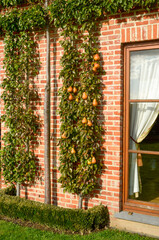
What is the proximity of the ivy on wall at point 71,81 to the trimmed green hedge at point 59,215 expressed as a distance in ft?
1.31

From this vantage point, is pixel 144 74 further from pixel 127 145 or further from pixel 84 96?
pixel 127 145

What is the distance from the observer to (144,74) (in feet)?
14.1

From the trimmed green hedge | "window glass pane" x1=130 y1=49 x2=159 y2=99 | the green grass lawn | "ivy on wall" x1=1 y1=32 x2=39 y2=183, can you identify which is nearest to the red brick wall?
"window glass pane" x1=130 y1=49 x2=159 y2=99

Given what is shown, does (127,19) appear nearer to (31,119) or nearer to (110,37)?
(110,37)

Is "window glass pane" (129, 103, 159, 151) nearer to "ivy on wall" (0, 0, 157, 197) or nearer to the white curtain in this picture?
the white curtain

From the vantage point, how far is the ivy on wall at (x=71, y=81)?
445cm

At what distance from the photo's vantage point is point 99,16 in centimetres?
436

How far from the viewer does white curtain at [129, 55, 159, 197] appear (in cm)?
423

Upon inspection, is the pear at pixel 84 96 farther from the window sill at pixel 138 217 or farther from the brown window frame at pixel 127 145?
the window sill at pixel 138 217

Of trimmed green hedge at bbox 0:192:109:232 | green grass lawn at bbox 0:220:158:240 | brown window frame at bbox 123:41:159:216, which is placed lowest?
green grass lawn at bbox 0:220:158:240

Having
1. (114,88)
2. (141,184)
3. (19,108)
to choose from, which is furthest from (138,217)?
(19,108)

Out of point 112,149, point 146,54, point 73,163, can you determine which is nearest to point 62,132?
point 73,163

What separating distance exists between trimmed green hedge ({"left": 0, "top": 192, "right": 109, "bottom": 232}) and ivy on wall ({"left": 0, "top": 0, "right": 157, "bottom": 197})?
0.40 metres

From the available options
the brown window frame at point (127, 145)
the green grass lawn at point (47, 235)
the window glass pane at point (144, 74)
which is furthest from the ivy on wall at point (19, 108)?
the window glass pane at point (144, 74)
